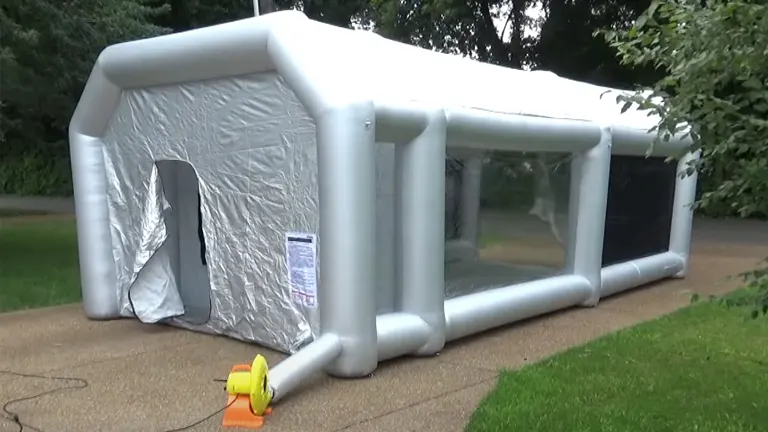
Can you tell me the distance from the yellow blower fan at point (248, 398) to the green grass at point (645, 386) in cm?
123

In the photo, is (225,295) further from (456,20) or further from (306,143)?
(456,20)

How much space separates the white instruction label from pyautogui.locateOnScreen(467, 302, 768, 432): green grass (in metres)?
1.52

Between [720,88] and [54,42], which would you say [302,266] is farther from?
[54,42]

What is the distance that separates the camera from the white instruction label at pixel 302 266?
5789 mm

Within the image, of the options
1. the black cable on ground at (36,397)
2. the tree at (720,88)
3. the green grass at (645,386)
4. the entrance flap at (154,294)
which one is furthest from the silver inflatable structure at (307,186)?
the tree at (720,88)

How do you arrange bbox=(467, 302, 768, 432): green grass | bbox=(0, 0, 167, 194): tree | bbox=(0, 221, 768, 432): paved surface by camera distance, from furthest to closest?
bbox=(0, 0, 167, 194): tree, bbox=(0, 221, 768, 432): paved surface, bbox=(467, 302, 768, 432): green grass

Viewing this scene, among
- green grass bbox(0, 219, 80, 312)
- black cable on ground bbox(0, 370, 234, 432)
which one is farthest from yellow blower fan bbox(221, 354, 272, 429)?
green grass bbox(0, 219, 80, 312)

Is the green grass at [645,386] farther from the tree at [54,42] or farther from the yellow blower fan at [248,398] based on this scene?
the tree at [54,42]

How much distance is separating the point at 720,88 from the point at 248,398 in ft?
10.1

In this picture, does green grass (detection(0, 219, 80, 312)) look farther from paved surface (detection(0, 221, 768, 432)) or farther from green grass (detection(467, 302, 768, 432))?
green grass (detection(467, 302, 768, 432))

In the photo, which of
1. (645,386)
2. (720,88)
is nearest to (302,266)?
(645,386)

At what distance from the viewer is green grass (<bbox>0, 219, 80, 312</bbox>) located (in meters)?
8.60

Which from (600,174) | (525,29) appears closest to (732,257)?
(600,174)

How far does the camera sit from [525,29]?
2398 cm
